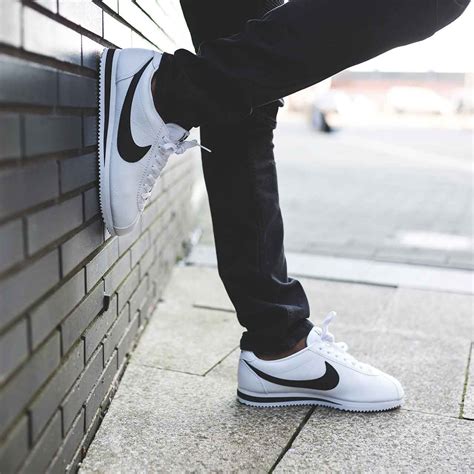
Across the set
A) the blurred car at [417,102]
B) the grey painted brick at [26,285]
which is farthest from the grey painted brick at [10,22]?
the blurred car at [417,102]

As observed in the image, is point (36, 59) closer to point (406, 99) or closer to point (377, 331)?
point (377, 331)

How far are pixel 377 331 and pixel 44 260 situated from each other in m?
1.53

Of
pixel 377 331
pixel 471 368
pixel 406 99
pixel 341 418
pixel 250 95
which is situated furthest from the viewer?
pixel 406 99

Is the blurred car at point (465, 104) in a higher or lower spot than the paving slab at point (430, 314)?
higher

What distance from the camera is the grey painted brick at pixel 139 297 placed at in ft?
6.91

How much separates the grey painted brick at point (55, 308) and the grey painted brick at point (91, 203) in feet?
0.40

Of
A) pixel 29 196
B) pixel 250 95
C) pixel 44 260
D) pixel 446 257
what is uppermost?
pixel 250 95

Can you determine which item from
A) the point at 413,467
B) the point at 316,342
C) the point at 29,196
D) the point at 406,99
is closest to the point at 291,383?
the point at 316,342

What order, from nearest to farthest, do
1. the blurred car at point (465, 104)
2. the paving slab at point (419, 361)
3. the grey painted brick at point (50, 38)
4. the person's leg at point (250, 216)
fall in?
the grey painted brick at point (50, 38)
the person's leg at point (250, 216)
the paving slab at point (419, 361)
the blurred car at point (465, 104)

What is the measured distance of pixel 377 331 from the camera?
7.93 feet

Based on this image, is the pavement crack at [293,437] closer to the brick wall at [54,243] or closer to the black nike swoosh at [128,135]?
the brick wall at [54,243]

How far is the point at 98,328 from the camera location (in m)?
1.62

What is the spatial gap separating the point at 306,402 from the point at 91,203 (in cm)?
73

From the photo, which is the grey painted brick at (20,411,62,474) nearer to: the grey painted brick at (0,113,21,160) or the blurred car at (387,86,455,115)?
the grey painted brick at (0,113,21,160)
